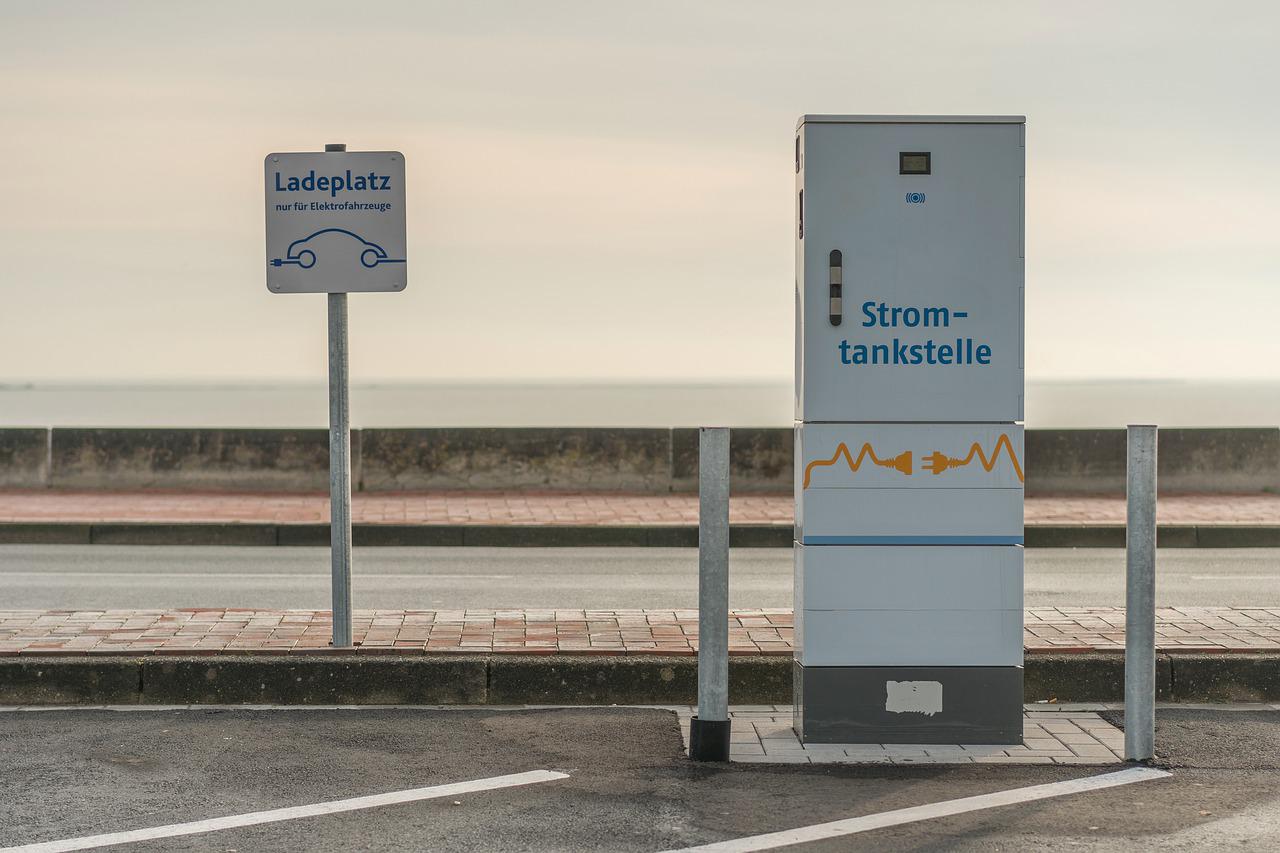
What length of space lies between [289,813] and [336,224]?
3.25m

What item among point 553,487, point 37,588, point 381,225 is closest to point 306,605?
point 37,588

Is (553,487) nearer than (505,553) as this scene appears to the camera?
No

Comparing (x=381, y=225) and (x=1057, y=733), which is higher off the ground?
(x=381, y=225)

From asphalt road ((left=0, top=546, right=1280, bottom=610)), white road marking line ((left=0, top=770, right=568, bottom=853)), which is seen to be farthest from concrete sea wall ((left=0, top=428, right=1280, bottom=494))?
white road marking line ((left=0, top=770, right=568, bottom=853))

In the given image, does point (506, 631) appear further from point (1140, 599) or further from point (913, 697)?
point (1140, 599)

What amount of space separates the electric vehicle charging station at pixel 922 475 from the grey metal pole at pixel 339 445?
7.98 feet

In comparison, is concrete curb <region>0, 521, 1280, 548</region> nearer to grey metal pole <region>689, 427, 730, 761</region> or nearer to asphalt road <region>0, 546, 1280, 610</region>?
asphalt road <region>0, 546, 1280, 610</region>

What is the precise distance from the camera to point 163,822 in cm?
498

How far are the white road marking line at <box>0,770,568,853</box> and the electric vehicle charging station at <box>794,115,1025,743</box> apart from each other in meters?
1.26

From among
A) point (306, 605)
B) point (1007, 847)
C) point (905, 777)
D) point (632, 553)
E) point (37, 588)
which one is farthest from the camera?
point (632, 553)

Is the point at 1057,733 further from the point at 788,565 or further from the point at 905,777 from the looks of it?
the point at 788,565

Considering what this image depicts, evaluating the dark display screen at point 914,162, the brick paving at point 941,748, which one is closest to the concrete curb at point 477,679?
the brick paving at point 941,748

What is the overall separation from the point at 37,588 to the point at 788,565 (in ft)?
19.3

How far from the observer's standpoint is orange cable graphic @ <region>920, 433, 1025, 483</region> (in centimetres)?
603
